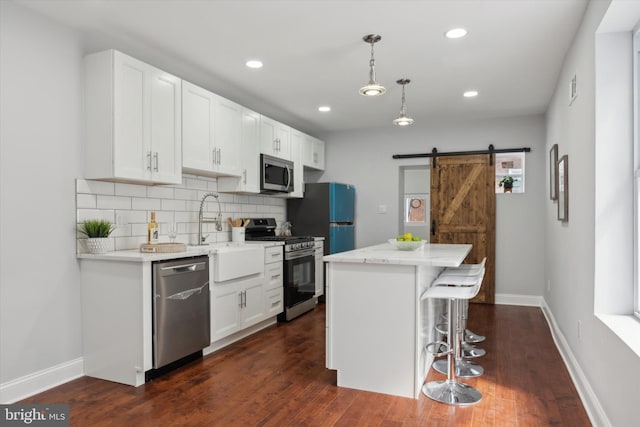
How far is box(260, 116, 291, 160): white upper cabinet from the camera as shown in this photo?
491cm

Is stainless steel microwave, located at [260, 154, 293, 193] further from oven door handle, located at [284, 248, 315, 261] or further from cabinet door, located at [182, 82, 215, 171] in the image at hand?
cabinet door, located at [182, 82, 215, 171]

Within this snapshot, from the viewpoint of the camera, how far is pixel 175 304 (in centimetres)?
316

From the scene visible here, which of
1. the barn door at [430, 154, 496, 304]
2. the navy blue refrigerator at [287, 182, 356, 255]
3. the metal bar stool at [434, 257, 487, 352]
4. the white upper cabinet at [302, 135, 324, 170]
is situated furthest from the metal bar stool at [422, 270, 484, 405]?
the white upper cabinet at [302, 135, 324, 170]

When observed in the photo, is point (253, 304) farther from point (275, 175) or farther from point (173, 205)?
point (275, 175)

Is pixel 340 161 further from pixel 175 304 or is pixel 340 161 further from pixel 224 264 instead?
pixel 175 304

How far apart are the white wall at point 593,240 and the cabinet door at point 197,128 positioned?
2.98 m

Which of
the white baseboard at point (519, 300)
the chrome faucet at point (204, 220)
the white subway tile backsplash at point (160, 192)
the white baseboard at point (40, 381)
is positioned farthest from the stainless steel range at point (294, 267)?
the white baseboard at point (519, 300)

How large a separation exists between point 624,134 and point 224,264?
2924 millimetres

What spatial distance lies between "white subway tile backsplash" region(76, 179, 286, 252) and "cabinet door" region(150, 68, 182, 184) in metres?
0.34

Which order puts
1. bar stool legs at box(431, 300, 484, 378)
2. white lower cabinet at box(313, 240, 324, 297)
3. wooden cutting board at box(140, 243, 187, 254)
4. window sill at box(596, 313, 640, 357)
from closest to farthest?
window sill at box(596, 313, 640, 357) → bar stool legs at box(431, 300, 484, 378) → wooden cutting board at box(140, 243, 187, 254) → white lower cabinet at box(313, 240, 324, 297)

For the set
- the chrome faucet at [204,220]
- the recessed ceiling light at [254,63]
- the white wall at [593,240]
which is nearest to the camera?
the white wall at [593,240]

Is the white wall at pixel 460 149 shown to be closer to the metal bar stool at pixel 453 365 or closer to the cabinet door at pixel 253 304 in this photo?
the cabinet door at pixel 253 304

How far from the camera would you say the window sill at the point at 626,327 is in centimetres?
186

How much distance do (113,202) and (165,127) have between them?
72cm
